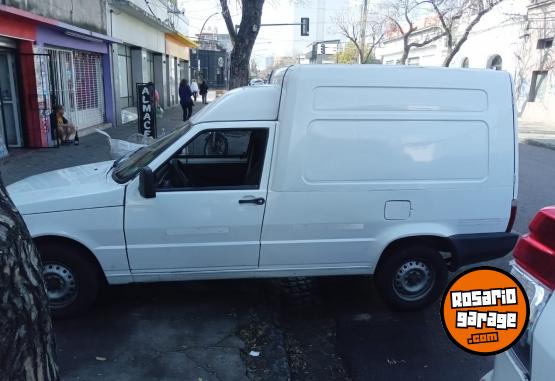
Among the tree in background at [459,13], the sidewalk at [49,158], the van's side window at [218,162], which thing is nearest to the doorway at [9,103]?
the sidewalk at [49,158]

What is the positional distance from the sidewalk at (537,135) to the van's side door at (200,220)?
15512 millimetres

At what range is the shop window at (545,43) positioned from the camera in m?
23.9

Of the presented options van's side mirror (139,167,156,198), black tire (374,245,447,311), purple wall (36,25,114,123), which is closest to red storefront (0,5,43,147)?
purple wall (36,25,114,123)

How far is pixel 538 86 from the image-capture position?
82.5ft

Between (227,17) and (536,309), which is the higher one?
(227,17)

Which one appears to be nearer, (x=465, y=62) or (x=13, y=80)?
(x=13, y=80)

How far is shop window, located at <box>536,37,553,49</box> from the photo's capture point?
2393cm

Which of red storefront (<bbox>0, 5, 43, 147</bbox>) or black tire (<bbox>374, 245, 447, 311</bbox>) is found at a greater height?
red storefront (<bbox>0, 5, 43, 147</bbox>)

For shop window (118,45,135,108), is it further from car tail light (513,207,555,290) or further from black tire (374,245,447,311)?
car tail light (513,207,555,290)

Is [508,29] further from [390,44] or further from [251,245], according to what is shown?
[251,245]

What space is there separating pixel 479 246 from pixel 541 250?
2.48m

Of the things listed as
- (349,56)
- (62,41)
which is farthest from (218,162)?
(349,56)

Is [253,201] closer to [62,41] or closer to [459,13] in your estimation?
[62,41]

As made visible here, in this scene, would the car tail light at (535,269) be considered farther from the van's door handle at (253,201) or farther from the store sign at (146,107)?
the store sign at (146,107)
